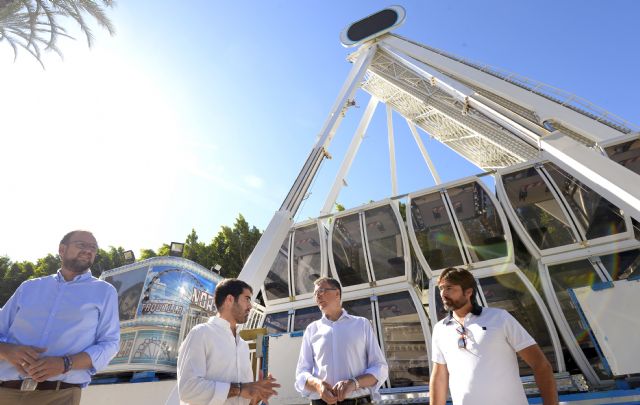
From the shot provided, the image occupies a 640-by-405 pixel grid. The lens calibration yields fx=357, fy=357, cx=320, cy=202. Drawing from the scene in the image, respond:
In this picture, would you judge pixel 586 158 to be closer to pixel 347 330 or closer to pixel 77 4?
pixel 347 330

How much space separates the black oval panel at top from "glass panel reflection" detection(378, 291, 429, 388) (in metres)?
12.3

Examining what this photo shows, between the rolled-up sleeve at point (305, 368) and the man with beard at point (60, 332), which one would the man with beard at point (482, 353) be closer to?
the rolled-up sleeve at point (305, 368)

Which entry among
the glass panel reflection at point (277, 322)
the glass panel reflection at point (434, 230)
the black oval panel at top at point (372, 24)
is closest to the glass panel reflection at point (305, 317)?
the glass panel reflection at point (277, 322)

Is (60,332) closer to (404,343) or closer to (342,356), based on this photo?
(342,356)

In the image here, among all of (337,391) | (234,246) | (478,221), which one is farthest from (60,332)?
(234,246)

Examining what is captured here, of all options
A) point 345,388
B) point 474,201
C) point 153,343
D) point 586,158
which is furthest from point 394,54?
point 345,388

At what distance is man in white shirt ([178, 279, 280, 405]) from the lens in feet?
7.07

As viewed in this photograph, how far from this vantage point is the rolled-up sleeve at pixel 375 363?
9.20 ft

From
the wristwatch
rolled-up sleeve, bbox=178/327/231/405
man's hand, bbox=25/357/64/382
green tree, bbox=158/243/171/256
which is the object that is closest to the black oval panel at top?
rolled-up sleeve, bbox=178/327/231/405

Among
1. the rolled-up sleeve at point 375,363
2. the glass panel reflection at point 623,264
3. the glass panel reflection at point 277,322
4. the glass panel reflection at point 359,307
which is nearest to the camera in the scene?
the rolled-up sleeve at point 375,363

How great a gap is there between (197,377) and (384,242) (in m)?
6.27

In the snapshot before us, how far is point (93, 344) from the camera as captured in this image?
8.26ft

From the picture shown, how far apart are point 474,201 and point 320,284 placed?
18.6 ft

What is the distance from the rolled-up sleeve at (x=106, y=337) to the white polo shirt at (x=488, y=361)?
2.43 m
